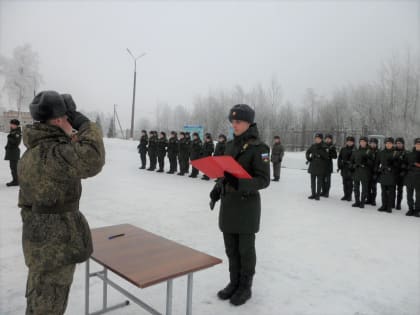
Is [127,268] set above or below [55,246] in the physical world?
below

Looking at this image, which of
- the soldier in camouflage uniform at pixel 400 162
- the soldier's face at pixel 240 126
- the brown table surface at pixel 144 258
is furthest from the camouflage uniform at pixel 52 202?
the soldier in camouflage uniform at pixel 400 162

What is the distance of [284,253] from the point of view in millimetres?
4609

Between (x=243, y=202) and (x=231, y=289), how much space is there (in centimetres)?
89

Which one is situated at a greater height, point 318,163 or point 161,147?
point 161,147

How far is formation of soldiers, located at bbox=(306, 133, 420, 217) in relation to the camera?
7.59 m

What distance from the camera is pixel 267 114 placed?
4094 centimetres

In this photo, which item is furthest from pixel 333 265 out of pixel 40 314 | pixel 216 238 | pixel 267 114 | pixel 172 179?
pixel 267 114

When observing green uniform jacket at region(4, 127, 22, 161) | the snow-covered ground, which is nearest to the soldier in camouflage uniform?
the snow-covered ground

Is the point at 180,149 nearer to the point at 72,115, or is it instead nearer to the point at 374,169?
the point at 374,169

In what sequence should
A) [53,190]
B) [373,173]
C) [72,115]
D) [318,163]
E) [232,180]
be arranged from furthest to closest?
[318,163], [373,173], [232,180], [72,115], [53,190]

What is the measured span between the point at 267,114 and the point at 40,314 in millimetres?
40341

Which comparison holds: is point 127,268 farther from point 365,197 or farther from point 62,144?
point 365,197

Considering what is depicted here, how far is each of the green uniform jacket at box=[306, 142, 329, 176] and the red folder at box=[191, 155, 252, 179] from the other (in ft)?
21.9

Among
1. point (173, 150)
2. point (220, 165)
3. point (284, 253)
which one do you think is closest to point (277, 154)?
point (173, 150)
